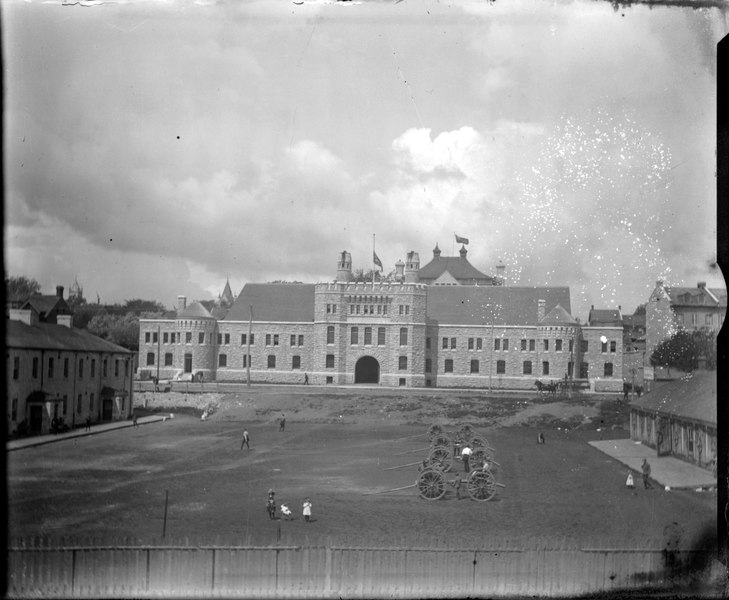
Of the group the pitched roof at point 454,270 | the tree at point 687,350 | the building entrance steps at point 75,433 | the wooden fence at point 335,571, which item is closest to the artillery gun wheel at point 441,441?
the wooden fence at point 335,571

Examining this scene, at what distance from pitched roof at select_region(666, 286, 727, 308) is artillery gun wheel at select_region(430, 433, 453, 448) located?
2.16 m

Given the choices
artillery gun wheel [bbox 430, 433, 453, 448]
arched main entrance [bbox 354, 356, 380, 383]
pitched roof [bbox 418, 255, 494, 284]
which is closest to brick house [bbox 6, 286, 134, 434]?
arched main entrance [bbox 354, 356, 380, 383]

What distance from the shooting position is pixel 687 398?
4980 millimetres

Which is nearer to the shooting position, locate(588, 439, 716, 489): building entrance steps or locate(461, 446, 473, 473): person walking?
locate(588, 439, 716, 489): building entrance steps

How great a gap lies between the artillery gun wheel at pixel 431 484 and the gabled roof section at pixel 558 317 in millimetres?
1614

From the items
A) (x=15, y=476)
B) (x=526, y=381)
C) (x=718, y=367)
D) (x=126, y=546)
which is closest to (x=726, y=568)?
(x=718, y=367)

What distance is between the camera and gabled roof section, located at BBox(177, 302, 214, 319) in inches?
211

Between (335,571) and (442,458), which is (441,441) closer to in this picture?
(442,458)

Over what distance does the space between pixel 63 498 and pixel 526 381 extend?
13.3 feet

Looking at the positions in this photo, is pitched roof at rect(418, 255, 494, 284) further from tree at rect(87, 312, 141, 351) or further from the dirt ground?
tree at rect(87, 312, 141, 351)

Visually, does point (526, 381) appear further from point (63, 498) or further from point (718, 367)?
point (63, 498)

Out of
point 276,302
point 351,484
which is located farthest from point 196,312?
point 351,484

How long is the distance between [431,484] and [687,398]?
2213 mm

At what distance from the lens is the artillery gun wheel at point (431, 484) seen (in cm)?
499
